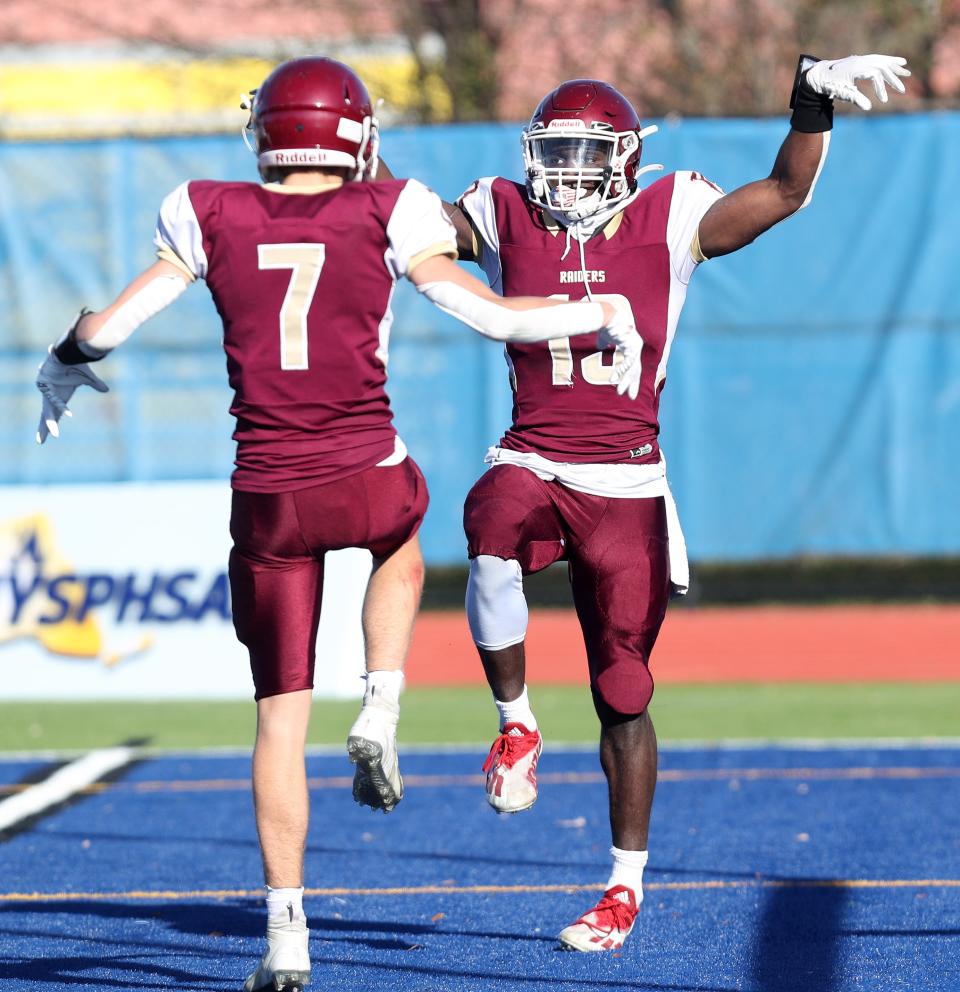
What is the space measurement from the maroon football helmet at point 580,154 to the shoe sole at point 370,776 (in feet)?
5.14

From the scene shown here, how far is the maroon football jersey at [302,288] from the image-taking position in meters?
4.14

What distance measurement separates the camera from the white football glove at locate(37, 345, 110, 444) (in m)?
4.39

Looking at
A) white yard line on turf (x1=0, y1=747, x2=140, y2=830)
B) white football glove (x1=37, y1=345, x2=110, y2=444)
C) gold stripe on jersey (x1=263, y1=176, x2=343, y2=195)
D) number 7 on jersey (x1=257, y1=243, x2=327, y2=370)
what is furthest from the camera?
white yard line on turf (x1=0, y1=747, x2=140, y2=830)

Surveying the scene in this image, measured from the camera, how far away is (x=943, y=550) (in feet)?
38.7

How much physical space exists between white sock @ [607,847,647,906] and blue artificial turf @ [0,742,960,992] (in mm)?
166

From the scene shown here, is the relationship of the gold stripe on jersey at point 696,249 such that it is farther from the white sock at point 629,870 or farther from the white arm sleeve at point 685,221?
the white sock at point 629,870

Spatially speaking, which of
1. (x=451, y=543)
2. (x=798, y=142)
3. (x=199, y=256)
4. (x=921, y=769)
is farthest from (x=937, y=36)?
(x=199, y=256)

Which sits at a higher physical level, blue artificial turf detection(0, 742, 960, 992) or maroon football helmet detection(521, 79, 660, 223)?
maroon football helmet detection(521, 79, 660, 223)

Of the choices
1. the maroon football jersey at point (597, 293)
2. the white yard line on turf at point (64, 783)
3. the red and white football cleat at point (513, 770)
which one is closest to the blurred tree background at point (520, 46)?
the white yard line on turf at point (64, 783)

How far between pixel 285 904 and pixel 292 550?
840 millimetres

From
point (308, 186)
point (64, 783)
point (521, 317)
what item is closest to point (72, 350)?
point (308, 186)

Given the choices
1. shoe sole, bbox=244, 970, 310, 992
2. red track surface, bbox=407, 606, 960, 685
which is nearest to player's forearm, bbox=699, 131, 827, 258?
shoe sole, bbox=244, 970, 310, 992

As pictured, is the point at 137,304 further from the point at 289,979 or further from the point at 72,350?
the point at 289,979

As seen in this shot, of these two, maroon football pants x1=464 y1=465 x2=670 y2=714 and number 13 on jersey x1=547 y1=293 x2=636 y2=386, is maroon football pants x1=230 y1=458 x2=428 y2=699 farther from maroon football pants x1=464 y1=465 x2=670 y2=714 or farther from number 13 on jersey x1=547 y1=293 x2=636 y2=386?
number 13 on jersey x1=547 y1=293 x2=636 y2=386
